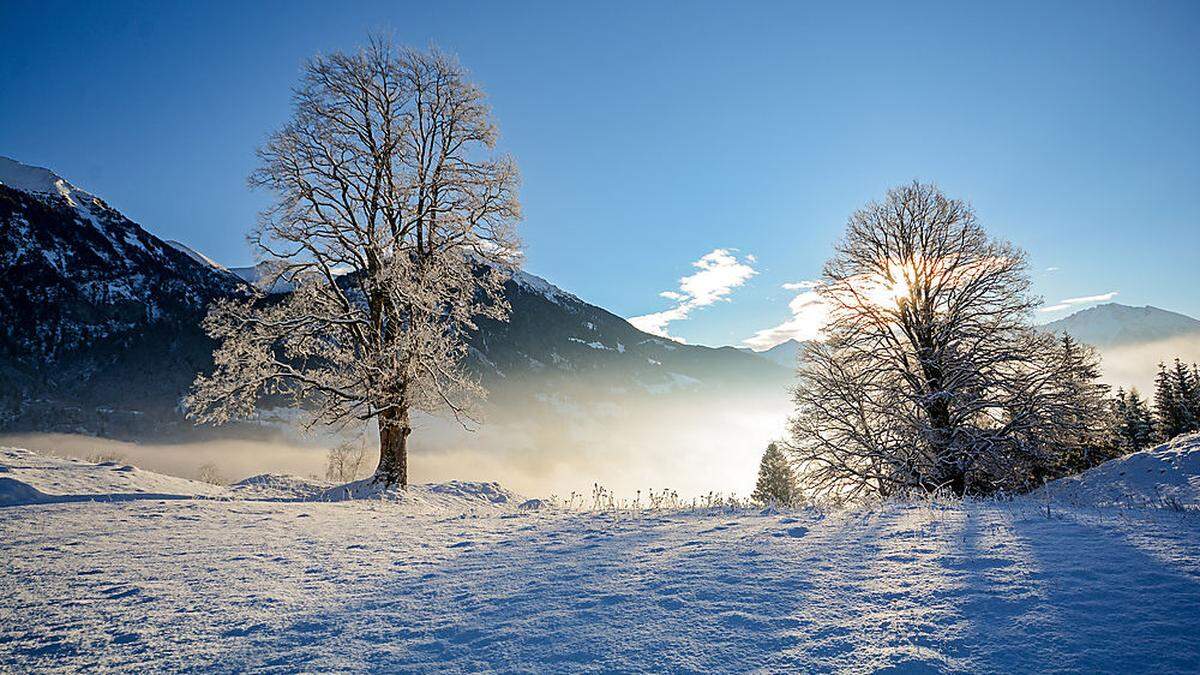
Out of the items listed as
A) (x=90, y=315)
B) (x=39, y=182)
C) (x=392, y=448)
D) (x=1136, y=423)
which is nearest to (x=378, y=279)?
(x=392, y=448)

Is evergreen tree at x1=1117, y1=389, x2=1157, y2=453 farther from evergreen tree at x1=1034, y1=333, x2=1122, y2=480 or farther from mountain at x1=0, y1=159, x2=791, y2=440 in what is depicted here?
mountain at x1=0, y1=159, x2=791, y2=440

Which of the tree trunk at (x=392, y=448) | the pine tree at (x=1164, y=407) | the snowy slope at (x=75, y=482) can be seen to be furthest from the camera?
the pine tree at (x=1164, y=407)

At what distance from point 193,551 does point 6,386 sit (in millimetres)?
125236

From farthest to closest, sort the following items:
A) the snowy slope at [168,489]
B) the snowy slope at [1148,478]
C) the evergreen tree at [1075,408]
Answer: the evergreen tree at [1075,408]
the snowy slope at [1148,478]
the snowy slope at [168,489]

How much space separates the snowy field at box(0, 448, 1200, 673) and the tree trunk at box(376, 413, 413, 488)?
722 cm

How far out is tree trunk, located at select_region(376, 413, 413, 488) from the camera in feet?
41.0

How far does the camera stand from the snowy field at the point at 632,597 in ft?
6.98

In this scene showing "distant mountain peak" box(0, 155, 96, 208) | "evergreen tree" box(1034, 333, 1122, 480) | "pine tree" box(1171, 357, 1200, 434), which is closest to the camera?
"evergreen tree" box(1034, 333, 1122, 480)

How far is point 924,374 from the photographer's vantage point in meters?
14.0

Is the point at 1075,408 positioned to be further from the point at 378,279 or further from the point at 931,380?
the point at 378,279

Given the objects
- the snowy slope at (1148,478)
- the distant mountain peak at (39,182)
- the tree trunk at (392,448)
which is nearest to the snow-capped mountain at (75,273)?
the distant mountain peak at (39,182)

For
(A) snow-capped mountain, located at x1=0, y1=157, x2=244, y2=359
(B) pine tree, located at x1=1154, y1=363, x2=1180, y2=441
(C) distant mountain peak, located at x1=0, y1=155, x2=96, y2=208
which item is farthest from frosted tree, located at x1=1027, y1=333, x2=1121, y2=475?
(C) distant mountain peak, located at x1=0, y1=155, x2=96, y2=208

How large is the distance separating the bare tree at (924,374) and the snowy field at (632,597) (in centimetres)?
850

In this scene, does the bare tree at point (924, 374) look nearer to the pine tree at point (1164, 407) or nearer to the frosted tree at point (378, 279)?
the frosted tree at point (378, 279)
